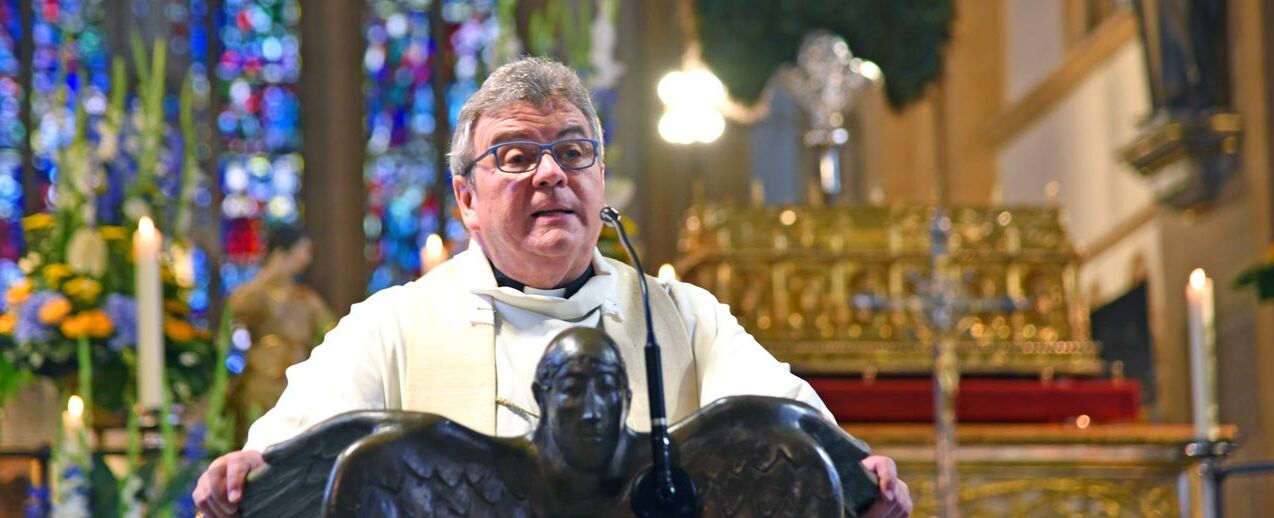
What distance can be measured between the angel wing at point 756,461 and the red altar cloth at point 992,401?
3760 mm

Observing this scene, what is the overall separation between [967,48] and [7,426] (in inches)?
297

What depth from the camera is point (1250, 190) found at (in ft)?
25.0

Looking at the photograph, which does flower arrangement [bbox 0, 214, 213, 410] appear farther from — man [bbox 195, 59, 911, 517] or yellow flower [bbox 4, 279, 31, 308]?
man [bbox 195, 59, 911, 517]

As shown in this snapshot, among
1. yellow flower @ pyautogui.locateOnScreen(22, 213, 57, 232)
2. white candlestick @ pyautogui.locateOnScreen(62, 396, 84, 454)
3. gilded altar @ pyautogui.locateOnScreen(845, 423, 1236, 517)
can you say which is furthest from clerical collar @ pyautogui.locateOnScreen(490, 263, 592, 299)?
gilded altar @ pyautogui.locateOnScreen(845, 423, 1236, 517)

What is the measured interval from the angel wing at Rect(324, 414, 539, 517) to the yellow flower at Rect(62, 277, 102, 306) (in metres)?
2.97

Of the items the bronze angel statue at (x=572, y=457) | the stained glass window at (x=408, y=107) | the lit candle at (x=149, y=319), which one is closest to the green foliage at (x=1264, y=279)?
the lit candle at (x=149, y=319)

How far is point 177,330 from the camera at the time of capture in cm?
546

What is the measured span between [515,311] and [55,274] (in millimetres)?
2513

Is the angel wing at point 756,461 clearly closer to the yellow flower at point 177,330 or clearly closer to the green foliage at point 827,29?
the yellow flower at point 177,330

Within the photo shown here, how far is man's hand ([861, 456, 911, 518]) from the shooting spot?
265 cm

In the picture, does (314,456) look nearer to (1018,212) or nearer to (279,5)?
(1018,212)

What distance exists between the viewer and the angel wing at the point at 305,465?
2506mm

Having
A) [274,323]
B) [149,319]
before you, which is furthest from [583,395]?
[274,323]

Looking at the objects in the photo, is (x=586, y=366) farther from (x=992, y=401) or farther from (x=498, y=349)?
(x=992, y=401)
